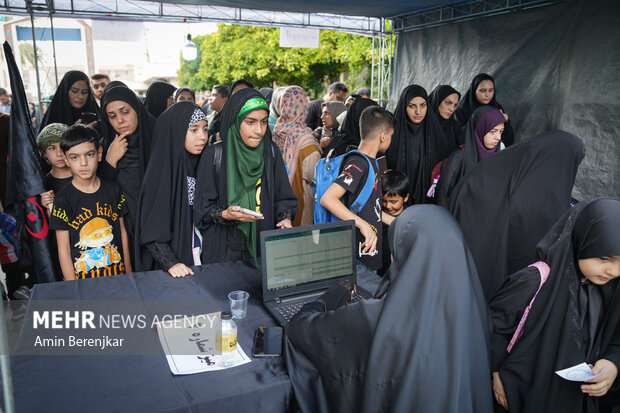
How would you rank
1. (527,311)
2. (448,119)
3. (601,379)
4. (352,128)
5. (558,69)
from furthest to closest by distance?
(448,119), (558,69), (352,128), (527,311), (601,379)

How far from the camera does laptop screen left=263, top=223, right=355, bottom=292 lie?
69.2 inches

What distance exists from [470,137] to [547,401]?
7.54 ft

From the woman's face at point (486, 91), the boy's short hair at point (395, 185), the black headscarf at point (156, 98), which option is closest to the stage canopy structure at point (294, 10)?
the woman's face at point (486, 91)

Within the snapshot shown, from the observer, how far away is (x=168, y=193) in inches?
85.0

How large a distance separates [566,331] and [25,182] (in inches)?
→ 118

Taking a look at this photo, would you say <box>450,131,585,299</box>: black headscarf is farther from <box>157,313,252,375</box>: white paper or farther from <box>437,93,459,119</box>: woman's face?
<box>437,93,459,119</box>: woman's face

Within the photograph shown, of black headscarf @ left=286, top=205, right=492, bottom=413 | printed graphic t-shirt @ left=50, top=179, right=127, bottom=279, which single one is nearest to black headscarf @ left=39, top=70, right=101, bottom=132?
printed graphic t-shirt @ left=50, top=179, right=127, bottom=279

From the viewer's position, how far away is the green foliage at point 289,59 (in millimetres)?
14047

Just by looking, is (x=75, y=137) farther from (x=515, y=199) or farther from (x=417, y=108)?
(x=417, y=108)

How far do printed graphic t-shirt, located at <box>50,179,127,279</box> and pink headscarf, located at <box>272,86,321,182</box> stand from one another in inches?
64.1

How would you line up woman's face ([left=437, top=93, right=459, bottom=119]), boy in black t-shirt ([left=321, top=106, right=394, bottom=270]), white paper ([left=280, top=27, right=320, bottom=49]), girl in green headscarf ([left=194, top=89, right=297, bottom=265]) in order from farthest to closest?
1. white paper ([left=280, top=27, right=320, bottom=49])
2. woman's face ([left=437, top=93, right=459, bottom=119])
3. boy in black t-shirt ([left=321, top=106, right=394, bottom=270])
4. girl in green headscarf ([left=194, top=89, right=297, bottom=265])

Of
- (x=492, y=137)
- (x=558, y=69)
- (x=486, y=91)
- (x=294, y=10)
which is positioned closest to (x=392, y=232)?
(x=492, y=137)

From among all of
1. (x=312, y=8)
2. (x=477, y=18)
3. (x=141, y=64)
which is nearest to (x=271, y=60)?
(x=312, y=8)

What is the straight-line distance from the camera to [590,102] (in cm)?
399
